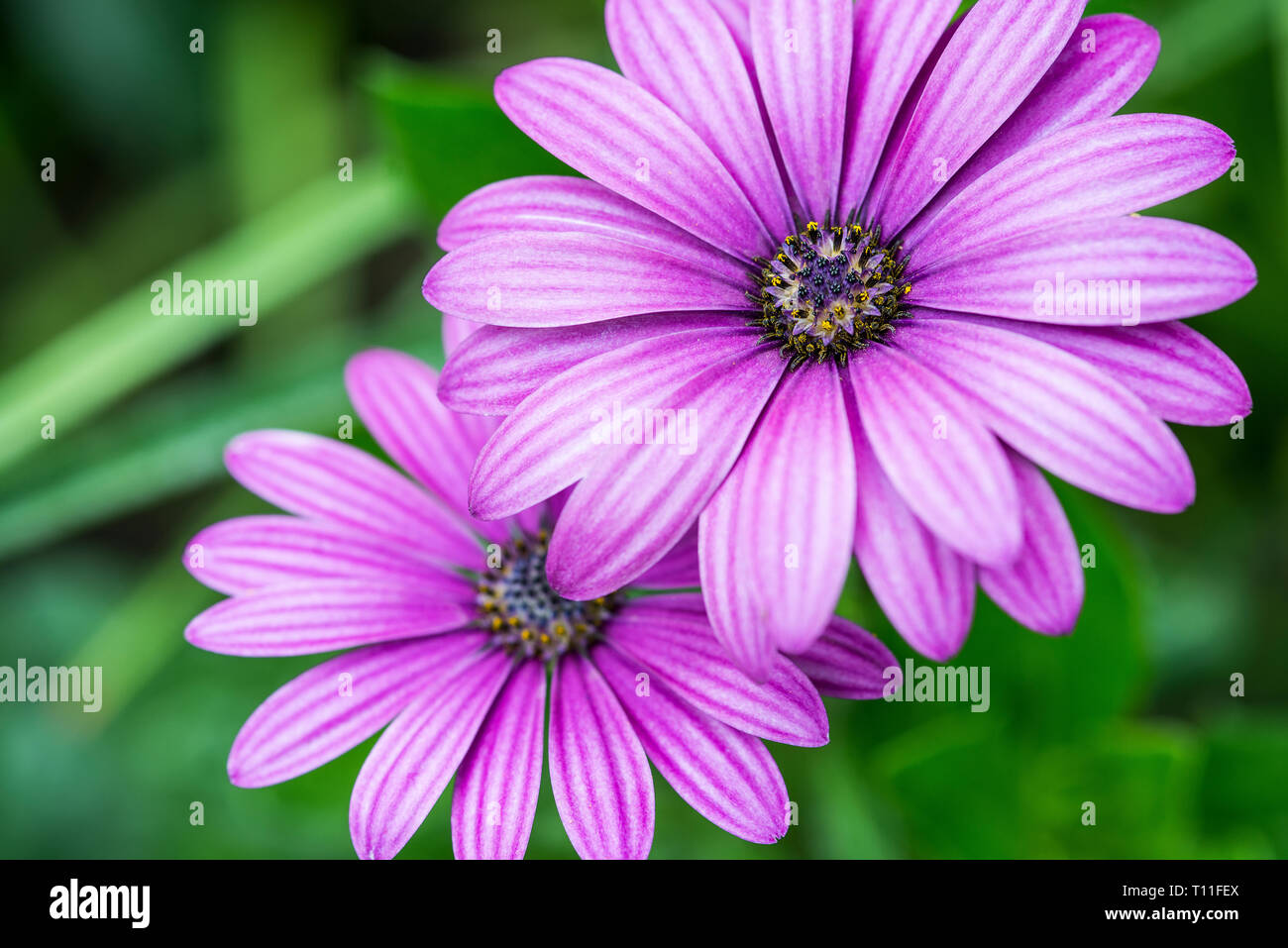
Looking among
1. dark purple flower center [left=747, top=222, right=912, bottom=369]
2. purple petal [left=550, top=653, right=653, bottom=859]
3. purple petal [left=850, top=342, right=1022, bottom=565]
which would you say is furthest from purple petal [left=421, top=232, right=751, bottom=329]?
purple petal [left=550, top=653, right=653, bottom=859]

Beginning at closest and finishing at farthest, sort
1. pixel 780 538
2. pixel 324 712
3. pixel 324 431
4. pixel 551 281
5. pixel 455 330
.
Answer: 1. pixel 780 538
2. pixel 551 281
3. pixel 324 712
4. pixel 455 330
5. pixel 324 431

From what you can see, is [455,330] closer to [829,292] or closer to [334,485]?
[334,485]

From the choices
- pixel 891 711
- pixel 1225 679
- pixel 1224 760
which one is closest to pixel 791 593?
pixel 891 711

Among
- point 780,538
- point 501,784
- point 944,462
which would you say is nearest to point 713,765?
point 501,784

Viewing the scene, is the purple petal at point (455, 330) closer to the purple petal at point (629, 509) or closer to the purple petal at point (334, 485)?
the purple petal at point (334, 485)

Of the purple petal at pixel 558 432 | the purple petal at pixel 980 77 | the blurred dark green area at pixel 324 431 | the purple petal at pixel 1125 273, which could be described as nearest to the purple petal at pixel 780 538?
the purple petal at pixel 558 432

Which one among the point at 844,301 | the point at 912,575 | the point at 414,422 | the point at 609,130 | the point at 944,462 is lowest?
the point at 912,575
